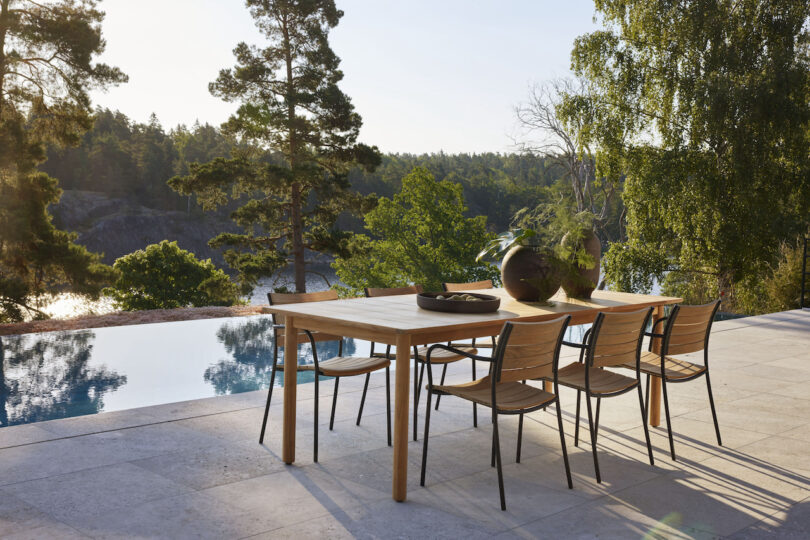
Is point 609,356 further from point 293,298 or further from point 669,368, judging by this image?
point 293,298

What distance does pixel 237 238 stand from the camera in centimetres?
1563

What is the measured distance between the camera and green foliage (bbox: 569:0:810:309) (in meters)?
11.7

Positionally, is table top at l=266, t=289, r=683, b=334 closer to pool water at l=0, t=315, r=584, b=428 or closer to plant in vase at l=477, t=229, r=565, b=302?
plant in vase at l=477, t=229, r=565, b=302

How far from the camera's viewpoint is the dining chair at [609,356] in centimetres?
296

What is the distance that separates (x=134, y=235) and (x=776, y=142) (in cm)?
2896

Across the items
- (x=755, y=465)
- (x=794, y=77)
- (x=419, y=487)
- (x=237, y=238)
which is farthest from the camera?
(x=237, y=238)

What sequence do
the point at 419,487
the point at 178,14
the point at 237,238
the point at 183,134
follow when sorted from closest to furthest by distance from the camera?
the point at 419,487, the point at 178,14, the point at 237,238, the point at 183,134

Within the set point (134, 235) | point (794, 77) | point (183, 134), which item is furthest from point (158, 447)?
point (183, 134)

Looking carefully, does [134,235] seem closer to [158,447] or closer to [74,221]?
[74,221]

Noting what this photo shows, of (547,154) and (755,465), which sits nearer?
(755,465)

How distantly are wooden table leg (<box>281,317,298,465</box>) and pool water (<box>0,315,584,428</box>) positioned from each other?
2.02 metres

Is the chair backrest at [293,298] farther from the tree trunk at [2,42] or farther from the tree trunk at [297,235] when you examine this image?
the tree trunk at [297,235]

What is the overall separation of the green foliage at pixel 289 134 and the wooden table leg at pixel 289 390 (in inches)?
477

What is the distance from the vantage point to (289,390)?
3.15 metres
